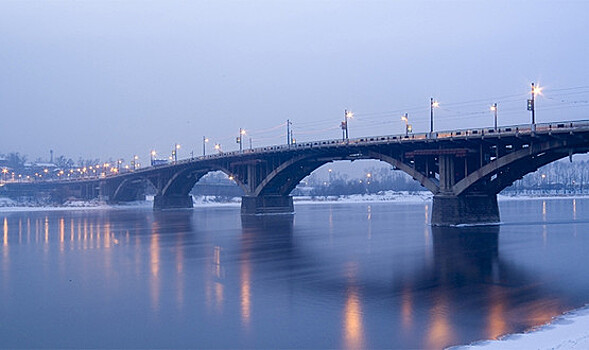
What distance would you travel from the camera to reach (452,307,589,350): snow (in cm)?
1406

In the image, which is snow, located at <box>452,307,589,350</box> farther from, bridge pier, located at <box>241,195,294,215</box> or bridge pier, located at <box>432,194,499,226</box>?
bridge pier, located at <box>241,195,294,215</box>

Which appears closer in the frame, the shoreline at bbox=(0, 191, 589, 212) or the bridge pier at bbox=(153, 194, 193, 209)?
the bridge pier at bbox=(153, 194, 193, 209)

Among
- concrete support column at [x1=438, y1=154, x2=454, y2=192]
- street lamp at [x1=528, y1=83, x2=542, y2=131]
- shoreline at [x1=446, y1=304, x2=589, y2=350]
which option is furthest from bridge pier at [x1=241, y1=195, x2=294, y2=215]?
shoreline at [x1=446, y1=304, x2=589, y2=350]

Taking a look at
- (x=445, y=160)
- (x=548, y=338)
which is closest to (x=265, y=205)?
(x=445, y=160)

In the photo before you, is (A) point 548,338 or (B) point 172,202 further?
(B) point 172,202

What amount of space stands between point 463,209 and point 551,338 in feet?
135

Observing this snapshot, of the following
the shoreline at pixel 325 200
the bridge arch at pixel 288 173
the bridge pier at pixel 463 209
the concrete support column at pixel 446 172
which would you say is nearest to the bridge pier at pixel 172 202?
the shoreline at pixel 325 200

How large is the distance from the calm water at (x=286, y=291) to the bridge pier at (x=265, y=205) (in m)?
42.2

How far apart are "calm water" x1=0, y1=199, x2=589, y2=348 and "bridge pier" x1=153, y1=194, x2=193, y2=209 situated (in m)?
74.4

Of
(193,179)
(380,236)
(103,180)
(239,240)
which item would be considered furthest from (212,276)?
(103,180)

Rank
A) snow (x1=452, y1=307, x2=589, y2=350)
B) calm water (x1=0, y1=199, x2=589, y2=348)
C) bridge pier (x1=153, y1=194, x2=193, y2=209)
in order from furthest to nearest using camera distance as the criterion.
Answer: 1. bridge pier (x1=153, y1=194, x2=193, y2=209)
2. calm water (x1=0, y1=199, x2=589, y2=348)
3. snow (x1=452, y1=307, x2=589, y2=350)

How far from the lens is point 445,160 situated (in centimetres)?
5522

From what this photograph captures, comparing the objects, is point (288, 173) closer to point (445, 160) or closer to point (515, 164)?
point (445, 160)

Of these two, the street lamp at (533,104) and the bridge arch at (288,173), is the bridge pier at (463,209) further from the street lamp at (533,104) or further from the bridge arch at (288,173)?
the bridge arch at (288,173)
